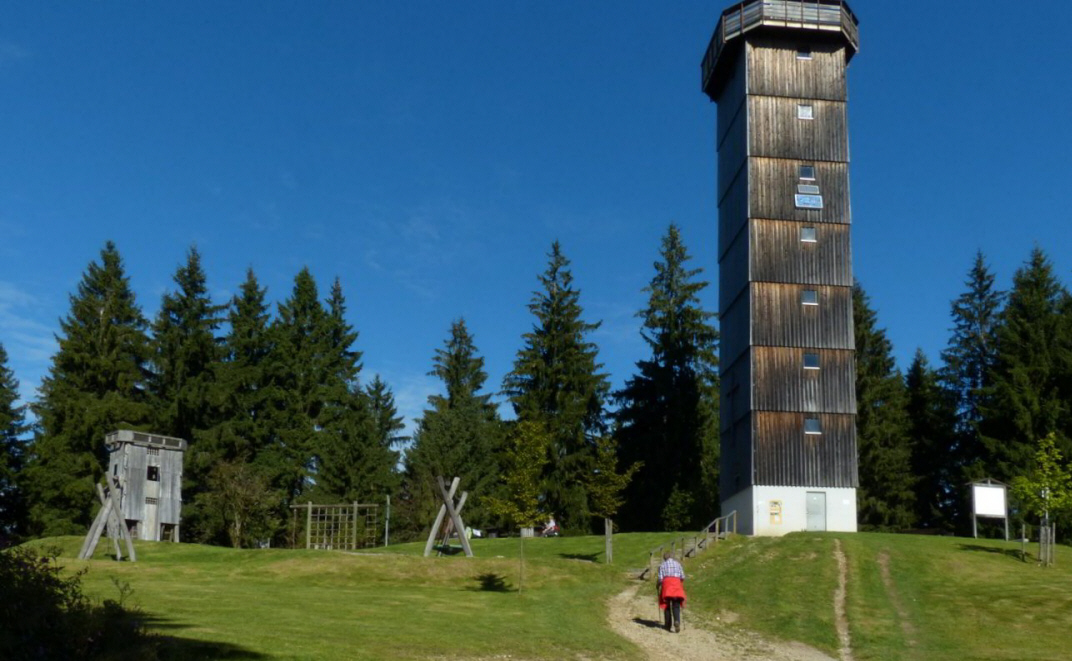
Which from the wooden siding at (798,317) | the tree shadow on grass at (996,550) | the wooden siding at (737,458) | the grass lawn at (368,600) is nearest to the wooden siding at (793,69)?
the wooden siding at (798,317)

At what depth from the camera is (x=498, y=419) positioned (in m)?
75.6

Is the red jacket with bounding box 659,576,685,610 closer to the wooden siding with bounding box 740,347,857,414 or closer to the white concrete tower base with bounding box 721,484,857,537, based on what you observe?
the white concrete tower base with bounding box 721,484,857,537

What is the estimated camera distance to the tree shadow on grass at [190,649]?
57.3ft

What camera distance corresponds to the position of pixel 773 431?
48.2 meters

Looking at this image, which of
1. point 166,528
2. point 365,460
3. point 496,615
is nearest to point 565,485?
point 365,460

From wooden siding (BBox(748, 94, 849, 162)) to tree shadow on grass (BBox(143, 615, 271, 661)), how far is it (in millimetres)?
37385

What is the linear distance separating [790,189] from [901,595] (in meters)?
22.5

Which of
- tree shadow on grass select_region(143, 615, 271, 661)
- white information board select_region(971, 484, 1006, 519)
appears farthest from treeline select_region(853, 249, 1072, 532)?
tree shadow on grass select_region(143, 615, 271, 661)

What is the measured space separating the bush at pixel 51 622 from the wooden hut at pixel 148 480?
34.2m

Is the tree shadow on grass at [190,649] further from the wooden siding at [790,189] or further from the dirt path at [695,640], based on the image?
the wooden siding at [790,189]

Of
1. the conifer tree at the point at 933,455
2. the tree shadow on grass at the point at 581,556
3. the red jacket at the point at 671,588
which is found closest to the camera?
the red jacket at the point at 671,588

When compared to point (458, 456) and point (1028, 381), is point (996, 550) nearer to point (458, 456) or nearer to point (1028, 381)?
point (1028, 381)

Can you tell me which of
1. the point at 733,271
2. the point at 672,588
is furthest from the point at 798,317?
the point at 672,588

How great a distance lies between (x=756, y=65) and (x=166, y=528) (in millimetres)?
33702
